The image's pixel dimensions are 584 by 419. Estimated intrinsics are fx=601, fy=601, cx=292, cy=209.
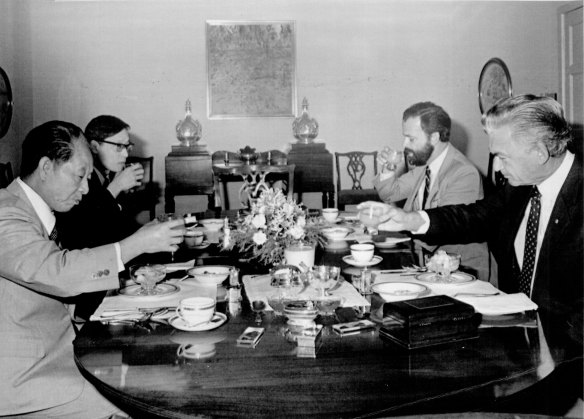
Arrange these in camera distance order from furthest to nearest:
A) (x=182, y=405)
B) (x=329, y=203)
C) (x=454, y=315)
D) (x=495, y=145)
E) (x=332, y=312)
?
(x=329, y=203) < (x=495, y=145) < (x=332, y=312) < (x=454, y=315) < (x=182, y=405)

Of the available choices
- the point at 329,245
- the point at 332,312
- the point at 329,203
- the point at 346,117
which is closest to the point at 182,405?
the point at 332,312

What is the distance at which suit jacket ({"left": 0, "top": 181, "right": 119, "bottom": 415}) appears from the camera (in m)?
1.70

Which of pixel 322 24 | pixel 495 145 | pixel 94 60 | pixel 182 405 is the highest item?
pixel 322 24

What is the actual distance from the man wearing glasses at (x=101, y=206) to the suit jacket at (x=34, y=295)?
42 cm

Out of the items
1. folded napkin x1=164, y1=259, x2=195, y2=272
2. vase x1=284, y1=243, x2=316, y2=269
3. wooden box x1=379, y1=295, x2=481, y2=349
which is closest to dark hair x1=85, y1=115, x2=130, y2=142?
folded napkin x1=164, y1=259, x2=195, y2=272

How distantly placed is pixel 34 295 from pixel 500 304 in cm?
141

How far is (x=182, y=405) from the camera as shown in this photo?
1207mm

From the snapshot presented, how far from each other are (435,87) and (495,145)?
17.5ft

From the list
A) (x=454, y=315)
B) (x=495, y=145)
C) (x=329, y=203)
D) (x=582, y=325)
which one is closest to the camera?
(x=454, y=315)

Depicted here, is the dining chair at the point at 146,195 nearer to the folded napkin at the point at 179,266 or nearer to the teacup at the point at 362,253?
the folded napkin at the point at 179,266

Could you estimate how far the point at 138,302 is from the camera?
1.93 m

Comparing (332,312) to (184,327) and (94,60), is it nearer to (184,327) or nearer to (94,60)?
(184,327)

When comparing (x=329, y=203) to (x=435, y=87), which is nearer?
(x=329, y=203)

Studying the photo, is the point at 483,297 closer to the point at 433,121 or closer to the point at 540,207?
the point at 540,207
